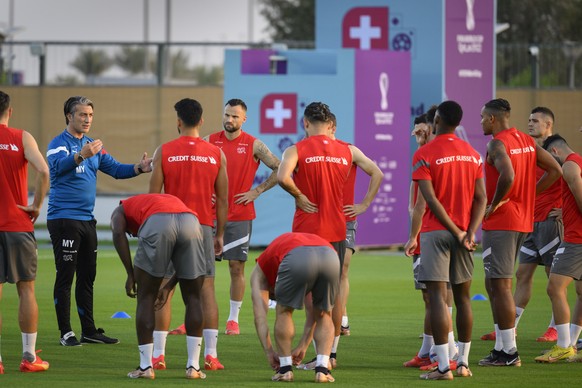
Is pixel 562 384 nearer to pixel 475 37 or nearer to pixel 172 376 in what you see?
pixel 172 376

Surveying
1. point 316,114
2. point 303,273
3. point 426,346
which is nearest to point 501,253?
point 426,346

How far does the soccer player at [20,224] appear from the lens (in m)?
10.3

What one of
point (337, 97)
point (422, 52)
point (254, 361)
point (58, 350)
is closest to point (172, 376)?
point (254, 361)

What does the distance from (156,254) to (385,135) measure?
1596cm

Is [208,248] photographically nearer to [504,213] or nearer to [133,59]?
[504,213]

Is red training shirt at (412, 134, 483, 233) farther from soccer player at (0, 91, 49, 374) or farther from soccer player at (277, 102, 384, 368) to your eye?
soccer player at (0, 91, 49, 374)

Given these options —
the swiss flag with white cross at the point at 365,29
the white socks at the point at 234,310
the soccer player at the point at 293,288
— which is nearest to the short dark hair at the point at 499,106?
the soccer player at the point at 293,288

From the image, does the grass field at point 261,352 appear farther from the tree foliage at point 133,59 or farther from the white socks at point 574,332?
the tree foliage at point 133,59

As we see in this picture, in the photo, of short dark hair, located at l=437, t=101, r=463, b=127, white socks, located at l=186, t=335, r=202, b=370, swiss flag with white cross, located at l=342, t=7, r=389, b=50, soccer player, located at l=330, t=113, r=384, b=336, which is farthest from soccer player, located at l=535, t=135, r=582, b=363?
swiss flag with white cross, located at l=342, t=7, r=389, b=50

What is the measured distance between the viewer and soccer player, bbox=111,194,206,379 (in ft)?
31.6

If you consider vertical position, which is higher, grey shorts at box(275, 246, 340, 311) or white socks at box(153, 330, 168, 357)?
grey shorts at box(275, 246, 340, 311)

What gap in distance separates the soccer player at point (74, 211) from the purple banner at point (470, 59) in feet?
46.8

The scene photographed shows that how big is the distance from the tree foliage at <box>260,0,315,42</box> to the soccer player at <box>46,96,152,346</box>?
156ft

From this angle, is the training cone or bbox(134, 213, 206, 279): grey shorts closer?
bbox(134, 213, 206, 279): grey shorts
